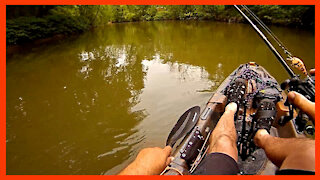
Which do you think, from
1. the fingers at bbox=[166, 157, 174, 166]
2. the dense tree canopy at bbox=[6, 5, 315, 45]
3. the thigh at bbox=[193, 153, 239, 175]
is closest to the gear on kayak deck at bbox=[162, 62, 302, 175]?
the fingers at bbox=[166, 157, 174, 166]

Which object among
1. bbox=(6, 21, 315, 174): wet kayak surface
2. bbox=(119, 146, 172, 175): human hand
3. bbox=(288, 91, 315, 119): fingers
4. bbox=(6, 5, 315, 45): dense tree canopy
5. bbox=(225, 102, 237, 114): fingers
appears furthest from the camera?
bbox=(6, 5, 315, 45): dense tree canopy

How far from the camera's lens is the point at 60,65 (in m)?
8.09

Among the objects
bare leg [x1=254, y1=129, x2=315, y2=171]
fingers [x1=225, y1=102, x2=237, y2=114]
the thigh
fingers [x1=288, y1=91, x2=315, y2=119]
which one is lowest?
the thigh

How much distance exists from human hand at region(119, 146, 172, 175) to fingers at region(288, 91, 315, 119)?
1064 mm

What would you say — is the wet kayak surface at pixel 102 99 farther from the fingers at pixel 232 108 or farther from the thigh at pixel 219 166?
the thigh at pixel 219 166

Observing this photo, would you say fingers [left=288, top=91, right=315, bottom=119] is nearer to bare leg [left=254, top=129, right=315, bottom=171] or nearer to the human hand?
bare leg [left=254, top=129, right=315, bottom=171]

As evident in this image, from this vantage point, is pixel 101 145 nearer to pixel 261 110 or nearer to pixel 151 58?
pixel 261 110

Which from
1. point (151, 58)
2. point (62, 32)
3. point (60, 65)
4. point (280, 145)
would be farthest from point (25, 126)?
point (62, 32)

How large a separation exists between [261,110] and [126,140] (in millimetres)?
1976

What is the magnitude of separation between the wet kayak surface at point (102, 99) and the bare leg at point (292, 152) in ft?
6.28

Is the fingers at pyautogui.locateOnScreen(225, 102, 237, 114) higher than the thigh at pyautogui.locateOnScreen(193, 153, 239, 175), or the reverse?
the fingers at pyautogui.locateOnScreen(225, 102, 237, 114)

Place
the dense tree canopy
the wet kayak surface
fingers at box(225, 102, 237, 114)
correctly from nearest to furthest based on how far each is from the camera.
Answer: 1. fingers at box(225, 102, 237, 114)
2. the wet kayak surface
3. the dense tree canopy

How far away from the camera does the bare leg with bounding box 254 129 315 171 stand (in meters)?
1.15

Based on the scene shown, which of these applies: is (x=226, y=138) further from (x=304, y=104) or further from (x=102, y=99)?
(x=102, y=99)
